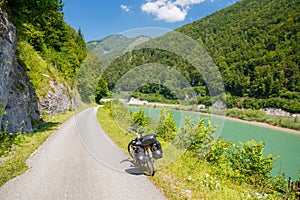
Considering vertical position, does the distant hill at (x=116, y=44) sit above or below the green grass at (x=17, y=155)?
above

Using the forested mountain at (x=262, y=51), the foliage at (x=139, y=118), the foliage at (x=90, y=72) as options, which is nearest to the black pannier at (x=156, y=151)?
the foliage at (x=90, y=72)

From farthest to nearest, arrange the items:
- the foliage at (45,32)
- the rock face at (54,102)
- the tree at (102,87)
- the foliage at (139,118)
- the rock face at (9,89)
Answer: the rock face at (54,102), the foliage at (139,118), the tree at (102,87), the foliage at (45,32), the rock face at (9,89)

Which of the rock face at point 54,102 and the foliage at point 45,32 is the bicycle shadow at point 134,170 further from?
the rock face at point 54,102

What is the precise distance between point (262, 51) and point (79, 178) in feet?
288

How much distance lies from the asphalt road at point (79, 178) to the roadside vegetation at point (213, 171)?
0.62 m

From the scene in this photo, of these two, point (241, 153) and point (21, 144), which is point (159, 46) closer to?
point (241, 153)

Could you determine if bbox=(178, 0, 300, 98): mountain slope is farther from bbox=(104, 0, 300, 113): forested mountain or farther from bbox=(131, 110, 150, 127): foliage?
bbox=(131, 110, 150, 127): foliage

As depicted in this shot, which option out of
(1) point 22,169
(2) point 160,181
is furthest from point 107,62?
(2) point 160,181

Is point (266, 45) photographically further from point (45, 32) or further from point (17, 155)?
point (17, 155)

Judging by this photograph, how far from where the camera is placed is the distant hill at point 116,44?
7760 millimetres

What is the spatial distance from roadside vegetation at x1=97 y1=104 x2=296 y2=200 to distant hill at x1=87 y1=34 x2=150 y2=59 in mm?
3312

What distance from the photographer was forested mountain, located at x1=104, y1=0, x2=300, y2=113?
2019 inches

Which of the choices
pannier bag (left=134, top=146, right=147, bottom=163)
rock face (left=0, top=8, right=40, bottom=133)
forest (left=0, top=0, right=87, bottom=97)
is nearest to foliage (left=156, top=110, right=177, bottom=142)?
pannier bag (left=134, top=146, right=147, bottom=163)

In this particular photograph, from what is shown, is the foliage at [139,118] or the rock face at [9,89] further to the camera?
the foliage at [139,118]
